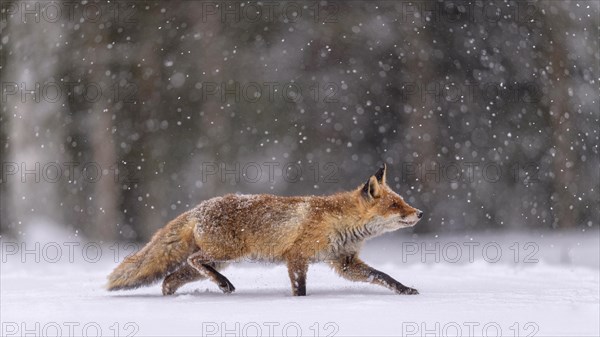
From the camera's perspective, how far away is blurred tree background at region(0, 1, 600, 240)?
1024cm

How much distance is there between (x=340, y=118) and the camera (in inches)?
407

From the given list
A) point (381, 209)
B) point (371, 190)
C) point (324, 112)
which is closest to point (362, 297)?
point (381, 209)

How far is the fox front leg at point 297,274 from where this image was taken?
6.03m

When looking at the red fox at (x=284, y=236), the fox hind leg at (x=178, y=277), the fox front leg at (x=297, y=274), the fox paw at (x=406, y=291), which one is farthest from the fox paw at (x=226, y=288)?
the fox paw at (x=406, y=291)

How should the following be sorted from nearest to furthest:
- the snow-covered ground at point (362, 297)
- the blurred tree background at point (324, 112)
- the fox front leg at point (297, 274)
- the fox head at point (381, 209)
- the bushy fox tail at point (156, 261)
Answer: the snow-covered ground at point (362, 297)
the fox front leg at point (297, 274)
the fox head at point (381, 209)
the bushy fox tail at point (156, 261)
the blurred tree background at point (324, 112)

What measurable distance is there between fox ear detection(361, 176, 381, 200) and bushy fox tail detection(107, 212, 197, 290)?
1.51 meters

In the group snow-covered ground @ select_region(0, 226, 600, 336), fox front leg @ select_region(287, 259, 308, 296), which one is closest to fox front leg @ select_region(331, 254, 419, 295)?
snow-covered ground @ select_region(0, 226, 600, 336)

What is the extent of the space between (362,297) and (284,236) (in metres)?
0.80

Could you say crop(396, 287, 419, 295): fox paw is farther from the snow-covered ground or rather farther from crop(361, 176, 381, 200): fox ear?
crop(361, 176, 381, 200): fox ear

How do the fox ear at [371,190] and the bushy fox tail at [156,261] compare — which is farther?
the bushy fox tail at [156,261]

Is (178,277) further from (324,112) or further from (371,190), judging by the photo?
(324,112)

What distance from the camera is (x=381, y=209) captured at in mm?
6164

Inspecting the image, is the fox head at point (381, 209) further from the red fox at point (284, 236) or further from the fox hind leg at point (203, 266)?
the fox hind leg at point (203, 266)

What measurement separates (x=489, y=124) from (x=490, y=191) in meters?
0.94
